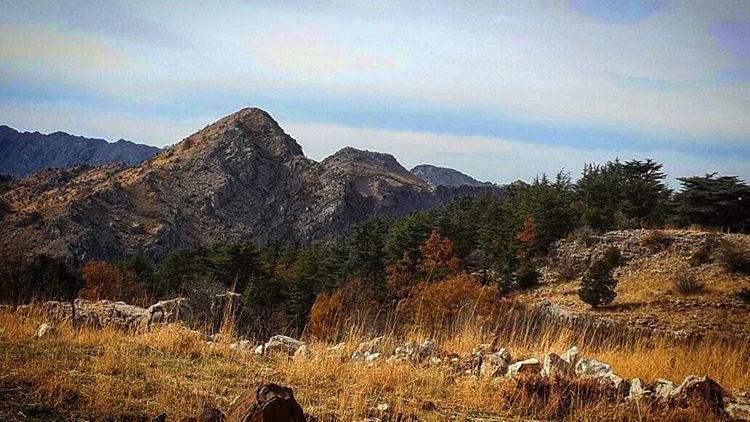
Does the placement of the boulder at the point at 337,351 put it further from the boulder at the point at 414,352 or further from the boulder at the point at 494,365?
the boulder at the point at 494,365

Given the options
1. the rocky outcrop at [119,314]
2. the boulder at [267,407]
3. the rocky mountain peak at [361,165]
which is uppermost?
the rocky mountain peak at [361,165]

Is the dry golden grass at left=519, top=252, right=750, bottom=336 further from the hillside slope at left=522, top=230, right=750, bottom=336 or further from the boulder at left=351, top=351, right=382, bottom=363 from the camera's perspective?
the boulder at left=351, top=351, right=382, bottom=363

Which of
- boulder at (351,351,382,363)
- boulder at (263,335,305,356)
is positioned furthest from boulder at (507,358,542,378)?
boulder at (263,335,305,356)

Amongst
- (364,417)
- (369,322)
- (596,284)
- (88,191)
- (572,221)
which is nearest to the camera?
(364,417)

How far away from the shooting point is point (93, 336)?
20.0 feet

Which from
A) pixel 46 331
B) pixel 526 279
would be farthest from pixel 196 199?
pixel 46 331

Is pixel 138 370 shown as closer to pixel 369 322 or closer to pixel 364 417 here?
pixel 364 417

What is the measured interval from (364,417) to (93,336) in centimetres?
426

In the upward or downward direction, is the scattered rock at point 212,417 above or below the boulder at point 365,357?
above

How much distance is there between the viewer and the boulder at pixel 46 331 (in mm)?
5886

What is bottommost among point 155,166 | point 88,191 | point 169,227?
point 169,227

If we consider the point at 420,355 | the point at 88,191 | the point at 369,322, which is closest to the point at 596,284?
the point at 369,322

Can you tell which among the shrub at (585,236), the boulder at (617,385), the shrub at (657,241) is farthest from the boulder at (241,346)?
the shrub at (585,236)

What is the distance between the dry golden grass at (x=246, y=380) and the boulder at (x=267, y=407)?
0.22 m
